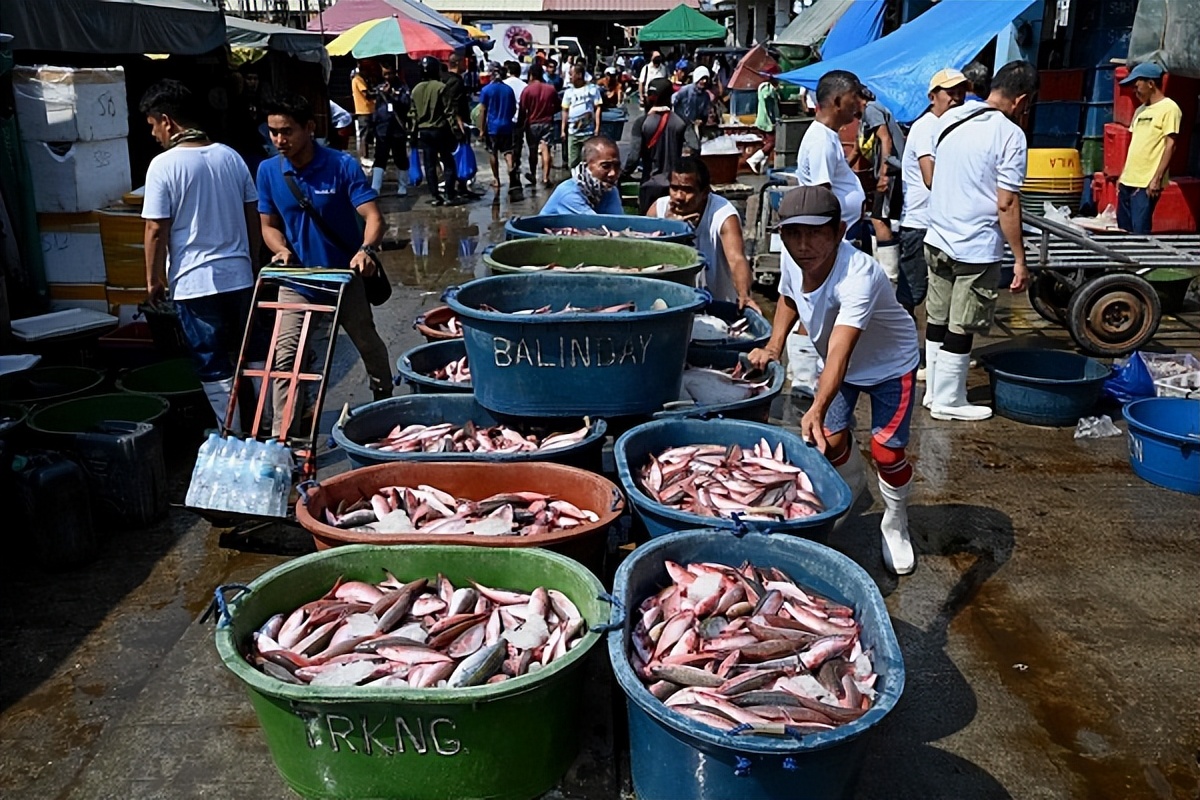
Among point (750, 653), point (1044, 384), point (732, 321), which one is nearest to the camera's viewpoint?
point (750, 653)

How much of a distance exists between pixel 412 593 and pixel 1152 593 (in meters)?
3.68

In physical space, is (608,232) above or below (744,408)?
above

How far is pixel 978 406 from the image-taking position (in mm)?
7664

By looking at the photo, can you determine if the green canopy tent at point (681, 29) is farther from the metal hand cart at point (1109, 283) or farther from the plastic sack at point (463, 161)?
the metal hand cart at point (1109, 283)

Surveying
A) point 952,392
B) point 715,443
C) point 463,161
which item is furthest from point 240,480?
point 463,161

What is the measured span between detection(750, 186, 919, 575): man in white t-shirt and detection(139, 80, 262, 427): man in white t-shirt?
325 cm

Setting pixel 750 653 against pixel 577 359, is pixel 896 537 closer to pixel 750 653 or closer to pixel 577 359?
pixel 577 359

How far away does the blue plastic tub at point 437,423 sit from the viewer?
16.5ft

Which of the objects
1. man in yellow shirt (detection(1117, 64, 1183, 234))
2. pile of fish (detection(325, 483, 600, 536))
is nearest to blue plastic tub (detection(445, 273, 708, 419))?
pile of fish (detection(325, 483, 600, 536))

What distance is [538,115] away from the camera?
18609 millimetres

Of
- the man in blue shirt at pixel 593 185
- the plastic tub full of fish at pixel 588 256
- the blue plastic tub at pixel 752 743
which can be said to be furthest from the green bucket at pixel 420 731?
the man in blue shirt at pixel 593 185

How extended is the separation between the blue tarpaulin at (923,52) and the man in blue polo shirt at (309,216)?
6342 millimetres

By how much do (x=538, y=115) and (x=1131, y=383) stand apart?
1323cm

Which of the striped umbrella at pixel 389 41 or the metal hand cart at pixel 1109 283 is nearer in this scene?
the metal hand cart at pixel 1109 283
